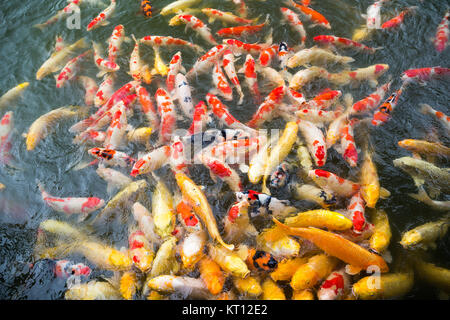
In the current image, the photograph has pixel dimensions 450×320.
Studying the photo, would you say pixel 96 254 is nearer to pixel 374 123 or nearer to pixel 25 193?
pixel 25 193

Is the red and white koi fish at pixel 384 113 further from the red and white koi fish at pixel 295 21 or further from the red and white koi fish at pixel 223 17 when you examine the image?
the red and white koi fish at pixel 223 17

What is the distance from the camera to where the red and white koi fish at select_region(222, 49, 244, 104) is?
4.54 meters

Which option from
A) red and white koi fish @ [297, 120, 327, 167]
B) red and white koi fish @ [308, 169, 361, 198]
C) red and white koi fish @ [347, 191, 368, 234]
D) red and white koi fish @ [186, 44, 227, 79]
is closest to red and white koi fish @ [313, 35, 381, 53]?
red and white koi fish @ [186, 44, 227, 79]

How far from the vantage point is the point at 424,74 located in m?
4.45

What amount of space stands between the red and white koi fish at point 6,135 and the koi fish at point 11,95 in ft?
0.94

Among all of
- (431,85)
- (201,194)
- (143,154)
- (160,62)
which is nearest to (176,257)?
(201,194)

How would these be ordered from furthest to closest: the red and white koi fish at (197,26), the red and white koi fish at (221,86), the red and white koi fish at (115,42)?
1. the red and white koi fish at (197,26)
2. the red and white koi fish at (115,42)
3. the red and white koi fish at (221,86)

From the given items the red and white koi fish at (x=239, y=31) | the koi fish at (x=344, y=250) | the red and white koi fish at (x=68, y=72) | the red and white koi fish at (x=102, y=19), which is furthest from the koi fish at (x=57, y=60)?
the koi fish at (x=344, y=250)

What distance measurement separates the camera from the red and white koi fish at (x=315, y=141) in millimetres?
3744

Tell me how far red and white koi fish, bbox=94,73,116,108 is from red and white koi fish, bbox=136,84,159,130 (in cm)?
57

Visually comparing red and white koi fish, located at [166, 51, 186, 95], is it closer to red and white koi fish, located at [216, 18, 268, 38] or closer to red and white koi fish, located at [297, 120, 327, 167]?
red and white koi fish, located at [216, 18, 268, 38]

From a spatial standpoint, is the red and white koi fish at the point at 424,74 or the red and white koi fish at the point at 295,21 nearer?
the red and white koi fish at the point at 424,74

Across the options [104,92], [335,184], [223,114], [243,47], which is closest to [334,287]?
→ [335,184]

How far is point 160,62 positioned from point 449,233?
13.9ft
